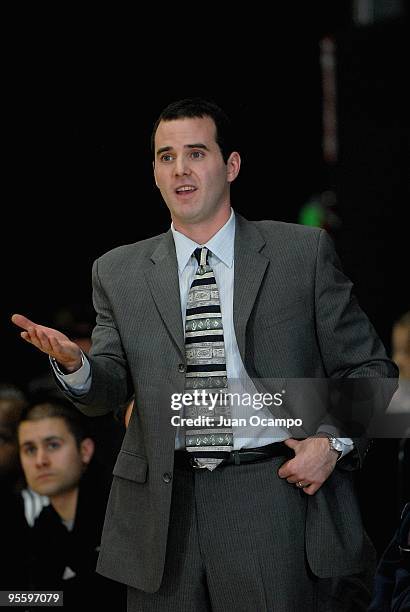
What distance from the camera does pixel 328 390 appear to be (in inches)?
85.3

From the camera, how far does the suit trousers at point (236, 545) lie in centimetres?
200

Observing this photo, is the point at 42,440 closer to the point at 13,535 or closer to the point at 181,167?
the point at 13,535

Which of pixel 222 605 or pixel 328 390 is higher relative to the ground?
pixel 328 390

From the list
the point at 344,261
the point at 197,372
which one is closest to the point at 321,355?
the point at 197,372

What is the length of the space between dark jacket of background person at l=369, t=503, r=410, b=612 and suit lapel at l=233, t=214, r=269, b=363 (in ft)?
1.53

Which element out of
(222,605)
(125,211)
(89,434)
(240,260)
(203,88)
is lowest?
(222,605)

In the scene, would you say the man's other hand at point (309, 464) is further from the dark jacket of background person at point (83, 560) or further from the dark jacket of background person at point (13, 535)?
the dark jacket of background person at point (13, 535)

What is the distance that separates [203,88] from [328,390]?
98cm

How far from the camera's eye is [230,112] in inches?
104

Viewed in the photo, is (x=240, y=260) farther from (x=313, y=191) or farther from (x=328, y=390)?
(x=313, y=191)

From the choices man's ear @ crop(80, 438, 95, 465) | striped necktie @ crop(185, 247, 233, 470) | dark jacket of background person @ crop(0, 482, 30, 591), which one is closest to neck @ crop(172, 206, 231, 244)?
striped necktie @ crop(185, 247, 233, 470)

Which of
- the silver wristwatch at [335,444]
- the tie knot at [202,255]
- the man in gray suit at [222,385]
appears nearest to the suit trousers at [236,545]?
the man in gray suit at [222,385]

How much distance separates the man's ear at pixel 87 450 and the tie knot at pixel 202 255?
855 millimetres

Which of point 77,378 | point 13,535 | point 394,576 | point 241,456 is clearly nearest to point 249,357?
point 241,456
